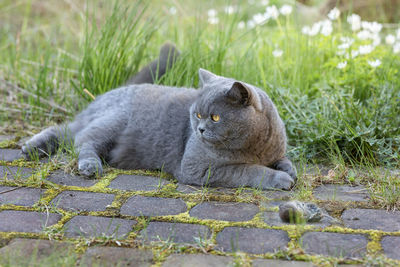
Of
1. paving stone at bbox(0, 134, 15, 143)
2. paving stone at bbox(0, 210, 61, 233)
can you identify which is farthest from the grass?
paving stone at bbox(0, 210, 61, 233)

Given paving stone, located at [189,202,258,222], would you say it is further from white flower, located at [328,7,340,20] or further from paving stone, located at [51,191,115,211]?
white flower, located at [328,7,340,20]

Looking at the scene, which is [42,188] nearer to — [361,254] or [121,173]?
[121,173]

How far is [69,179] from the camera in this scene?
259 centimetres

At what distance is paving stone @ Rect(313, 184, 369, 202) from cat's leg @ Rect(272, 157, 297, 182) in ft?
0.55

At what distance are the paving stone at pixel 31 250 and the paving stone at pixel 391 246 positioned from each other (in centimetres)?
115

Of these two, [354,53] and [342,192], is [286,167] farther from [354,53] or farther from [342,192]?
[354,53]

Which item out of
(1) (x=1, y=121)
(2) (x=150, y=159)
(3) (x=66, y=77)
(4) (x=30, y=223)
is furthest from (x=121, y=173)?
(3) (x=66, y=77)

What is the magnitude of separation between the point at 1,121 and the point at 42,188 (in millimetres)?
1552

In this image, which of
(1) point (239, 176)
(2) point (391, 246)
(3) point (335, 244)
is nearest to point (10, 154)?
(1) point (239, 176)

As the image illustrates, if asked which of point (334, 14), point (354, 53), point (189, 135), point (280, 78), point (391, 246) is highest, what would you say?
point (334, 14)

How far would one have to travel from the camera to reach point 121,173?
9.12 ft

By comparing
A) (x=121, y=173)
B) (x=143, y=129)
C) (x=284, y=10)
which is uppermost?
(x=284, y=10)

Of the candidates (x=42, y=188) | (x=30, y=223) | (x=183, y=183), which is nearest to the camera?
(x=30, y=223)

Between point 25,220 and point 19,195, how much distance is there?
34 cm
